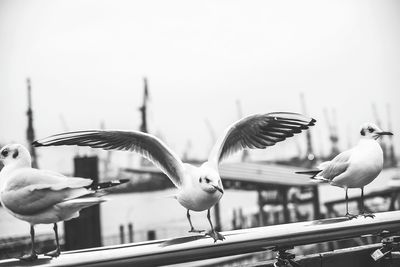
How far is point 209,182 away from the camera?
1.13 metres

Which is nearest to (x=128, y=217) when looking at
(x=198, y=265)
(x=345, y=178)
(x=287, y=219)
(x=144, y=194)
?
(x=144, y=194)

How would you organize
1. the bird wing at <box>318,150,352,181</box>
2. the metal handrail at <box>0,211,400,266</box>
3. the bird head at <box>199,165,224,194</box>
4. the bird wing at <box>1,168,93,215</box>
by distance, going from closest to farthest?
the metal handrail at <box>0,211,400,266</box> → the bird wing at <box>1,168,93,215</box> → the bird head at <box>199,165,224,194</box> → the bird wing at <box>318,150,352,181</box>

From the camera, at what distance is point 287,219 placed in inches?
262

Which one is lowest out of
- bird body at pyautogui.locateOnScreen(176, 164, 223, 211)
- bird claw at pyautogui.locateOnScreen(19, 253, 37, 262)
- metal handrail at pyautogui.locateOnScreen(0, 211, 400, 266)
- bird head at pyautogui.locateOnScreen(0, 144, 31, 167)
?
metal handrail at pyautogui.locateOnScreen(0, 211, 400, 266)

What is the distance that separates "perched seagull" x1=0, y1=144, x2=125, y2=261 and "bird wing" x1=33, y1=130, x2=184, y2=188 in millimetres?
138

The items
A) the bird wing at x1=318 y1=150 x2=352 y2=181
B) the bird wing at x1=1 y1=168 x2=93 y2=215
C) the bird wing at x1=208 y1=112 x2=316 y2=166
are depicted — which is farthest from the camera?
the bird wing at x1=318 y1=150 x2=352 y2=181

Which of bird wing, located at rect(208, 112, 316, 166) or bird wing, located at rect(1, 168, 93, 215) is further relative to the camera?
bird wing, located at rect(208, 112, 316, 166)

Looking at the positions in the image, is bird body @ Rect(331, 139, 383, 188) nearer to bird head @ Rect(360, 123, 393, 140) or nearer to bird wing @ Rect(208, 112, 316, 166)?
bird head @ Rect(360, 123, 393, 140)

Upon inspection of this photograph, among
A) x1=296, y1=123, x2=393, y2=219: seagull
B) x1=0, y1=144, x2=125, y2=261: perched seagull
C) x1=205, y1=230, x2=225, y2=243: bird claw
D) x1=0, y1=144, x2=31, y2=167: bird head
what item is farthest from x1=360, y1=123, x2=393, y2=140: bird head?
x1=0, y1=144, x2=31, y2=167: bird head

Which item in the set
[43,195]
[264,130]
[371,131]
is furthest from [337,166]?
[43,195]

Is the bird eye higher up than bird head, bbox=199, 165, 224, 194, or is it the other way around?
the bird eye

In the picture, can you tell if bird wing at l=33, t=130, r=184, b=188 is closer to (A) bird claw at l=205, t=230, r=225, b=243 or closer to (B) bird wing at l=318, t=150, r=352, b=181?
(A) bird claw at l=205, t=230, r=225, b=243

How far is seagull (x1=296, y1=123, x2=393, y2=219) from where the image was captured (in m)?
1.42

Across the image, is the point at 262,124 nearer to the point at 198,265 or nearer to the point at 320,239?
the point at 320,239
